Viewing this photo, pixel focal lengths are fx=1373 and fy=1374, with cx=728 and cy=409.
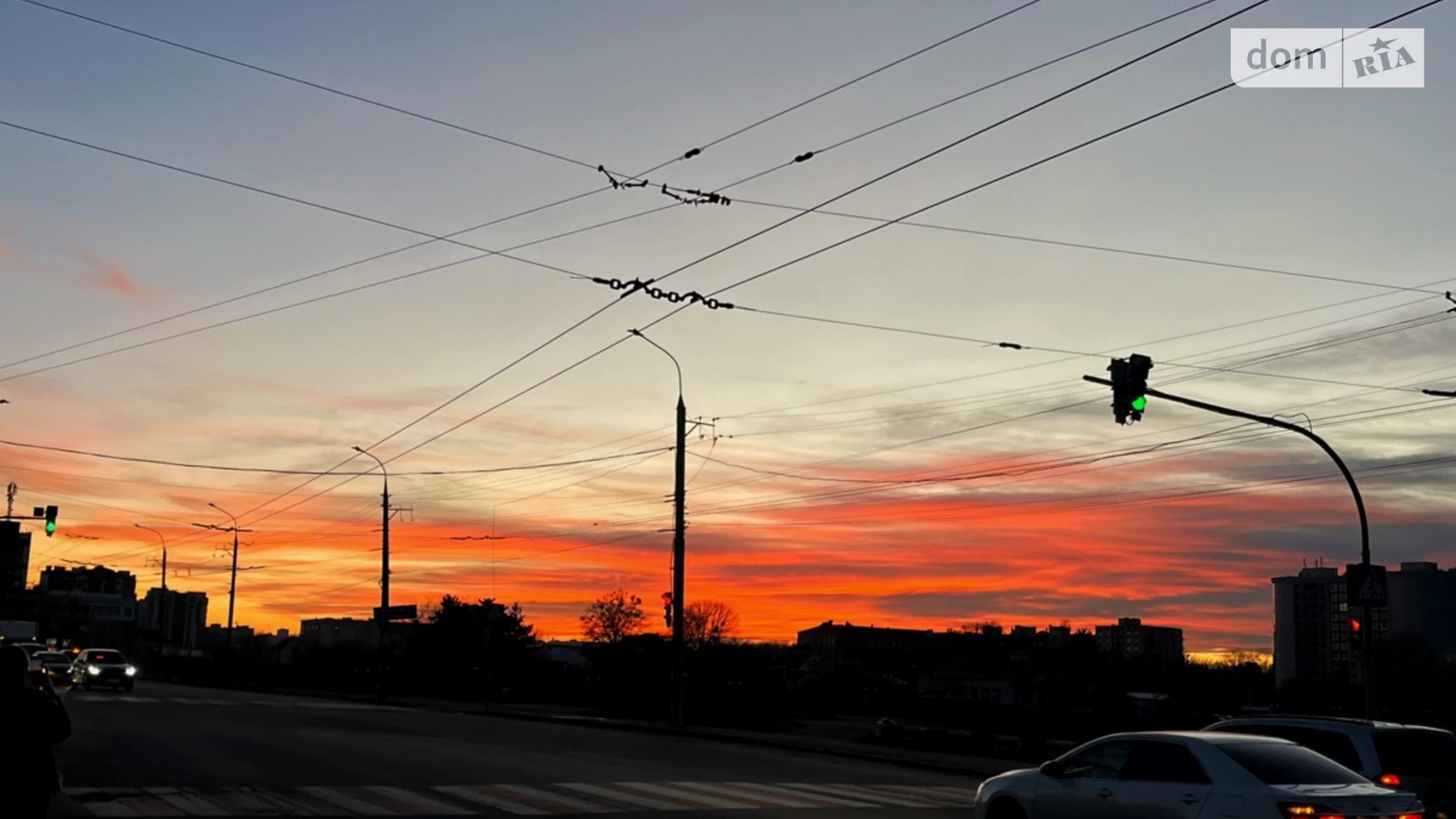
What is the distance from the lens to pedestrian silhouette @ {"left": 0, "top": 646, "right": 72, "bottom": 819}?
951 centimetres

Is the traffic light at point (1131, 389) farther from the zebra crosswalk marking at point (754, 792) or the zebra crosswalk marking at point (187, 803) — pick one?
the zebra crosswalk marking at point (187, 803)

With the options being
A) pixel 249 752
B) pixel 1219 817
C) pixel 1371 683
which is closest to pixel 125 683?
pixel 249 752

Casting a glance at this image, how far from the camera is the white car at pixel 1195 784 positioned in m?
11.6

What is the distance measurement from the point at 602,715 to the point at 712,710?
5.89 m

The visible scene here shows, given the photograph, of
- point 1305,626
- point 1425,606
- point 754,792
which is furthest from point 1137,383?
point 1305,626

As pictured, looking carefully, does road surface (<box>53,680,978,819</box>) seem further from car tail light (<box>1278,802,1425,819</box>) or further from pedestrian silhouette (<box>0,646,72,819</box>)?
car tail light (<box>1278,802,1425,819</box>)

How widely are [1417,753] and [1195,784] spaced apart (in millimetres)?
3653

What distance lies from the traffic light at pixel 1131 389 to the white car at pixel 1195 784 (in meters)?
10.1

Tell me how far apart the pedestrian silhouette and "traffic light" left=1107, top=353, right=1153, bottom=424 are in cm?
1768

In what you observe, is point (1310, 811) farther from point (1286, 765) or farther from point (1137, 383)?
point (1137, 383)

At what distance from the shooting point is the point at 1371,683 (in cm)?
2544

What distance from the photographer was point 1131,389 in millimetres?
23188

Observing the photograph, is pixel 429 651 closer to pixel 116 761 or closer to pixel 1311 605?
pixel 116 761

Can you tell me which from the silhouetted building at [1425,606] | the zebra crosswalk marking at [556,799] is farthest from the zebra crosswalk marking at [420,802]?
the silhouetted building at [1425,606]
